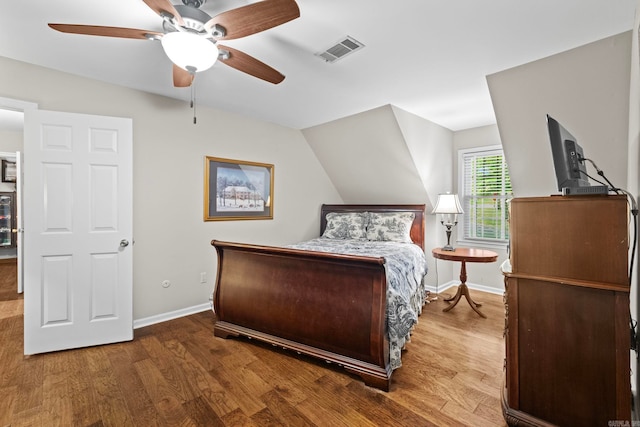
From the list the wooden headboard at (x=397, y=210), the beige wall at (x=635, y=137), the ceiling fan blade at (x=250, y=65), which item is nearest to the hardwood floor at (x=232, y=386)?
the beige wall at (x=635, y=137)

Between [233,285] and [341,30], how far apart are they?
7.34ft

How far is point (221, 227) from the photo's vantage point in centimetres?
362

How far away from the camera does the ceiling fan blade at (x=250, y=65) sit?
1.79 metres

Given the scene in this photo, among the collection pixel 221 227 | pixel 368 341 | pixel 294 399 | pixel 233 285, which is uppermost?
pixel 221 227

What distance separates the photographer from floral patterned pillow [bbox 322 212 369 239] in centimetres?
427

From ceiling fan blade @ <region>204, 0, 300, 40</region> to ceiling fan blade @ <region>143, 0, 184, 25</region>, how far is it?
0.14 meters

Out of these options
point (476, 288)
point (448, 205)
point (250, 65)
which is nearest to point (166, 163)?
point (250, 65)

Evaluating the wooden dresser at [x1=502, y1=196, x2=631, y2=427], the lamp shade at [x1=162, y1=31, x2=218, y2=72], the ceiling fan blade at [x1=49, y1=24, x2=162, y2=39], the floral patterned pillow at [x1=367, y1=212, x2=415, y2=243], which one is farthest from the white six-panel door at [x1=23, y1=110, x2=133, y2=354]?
the wooden dresser at [x1=502, y1=196, x2=631, y2=427]

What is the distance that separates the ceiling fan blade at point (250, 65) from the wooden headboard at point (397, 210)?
2.82 m

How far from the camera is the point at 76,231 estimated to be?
255cm

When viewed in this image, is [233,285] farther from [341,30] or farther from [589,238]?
[589,238]

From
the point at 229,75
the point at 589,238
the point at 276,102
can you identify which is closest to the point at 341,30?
the point at 229,75

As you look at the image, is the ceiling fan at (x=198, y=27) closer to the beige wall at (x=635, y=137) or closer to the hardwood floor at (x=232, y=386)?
the beige wall at (x=635, y=137)

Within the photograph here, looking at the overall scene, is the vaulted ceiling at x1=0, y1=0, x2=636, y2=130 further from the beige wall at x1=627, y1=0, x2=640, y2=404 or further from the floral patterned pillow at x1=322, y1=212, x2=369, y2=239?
the floral patterned pillow at x1=322, y1=212, x2=369, y2=239
